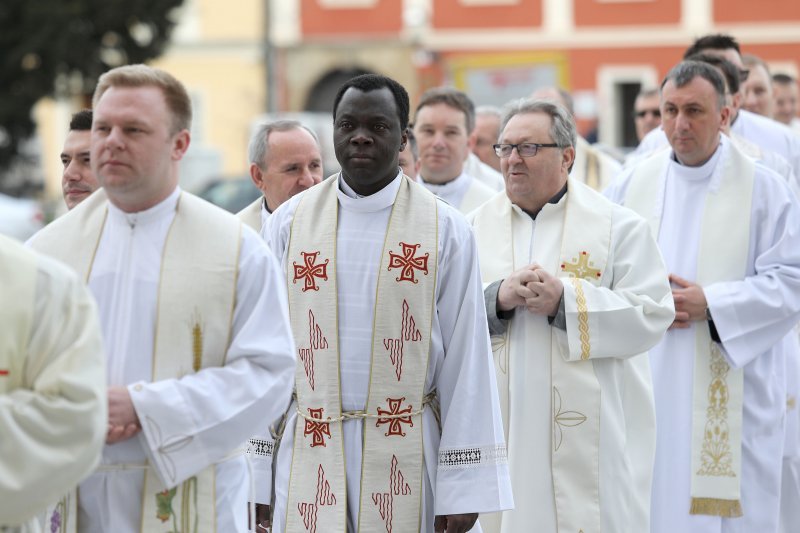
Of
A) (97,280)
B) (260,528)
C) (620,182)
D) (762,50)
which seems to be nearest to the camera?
(97,280)

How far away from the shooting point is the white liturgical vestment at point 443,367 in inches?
193

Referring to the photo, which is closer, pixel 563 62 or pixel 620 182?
pixel 620 182

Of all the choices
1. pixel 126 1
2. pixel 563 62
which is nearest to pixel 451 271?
pixel 126 1

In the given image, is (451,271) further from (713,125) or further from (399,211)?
(713,125)

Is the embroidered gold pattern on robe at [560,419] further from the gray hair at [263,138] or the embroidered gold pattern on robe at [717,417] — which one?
the gray hair at [263,138]

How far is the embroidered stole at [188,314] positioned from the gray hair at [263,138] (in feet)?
7.05

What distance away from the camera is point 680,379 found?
22.3ft

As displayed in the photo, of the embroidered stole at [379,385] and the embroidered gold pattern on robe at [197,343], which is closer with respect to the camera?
the embroidered gold pattern on robe at [197,343]

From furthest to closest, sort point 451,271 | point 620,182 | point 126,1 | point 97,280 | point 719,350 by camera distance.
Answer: point 126,1
point 620,182
point 719,350
point 451,271
point 97,280

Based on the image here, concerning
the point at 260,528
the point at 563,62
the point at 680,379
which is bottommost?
the point at 260,528

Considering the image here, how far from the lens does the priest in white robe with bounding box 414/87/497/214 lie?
26.8 feet

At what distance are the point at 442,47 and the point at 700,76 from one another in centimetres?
2739

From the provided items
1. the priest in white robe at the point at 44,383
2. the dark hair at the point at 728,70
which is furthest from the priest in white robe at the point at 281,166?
the priest in white robe at the point at 44,383

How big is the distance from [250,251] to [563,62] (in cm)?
2888
